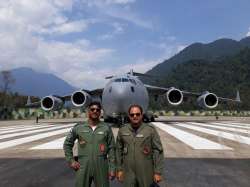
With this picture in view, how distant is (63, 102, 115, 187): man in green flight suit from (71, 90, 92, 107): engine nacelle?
20.5 meters

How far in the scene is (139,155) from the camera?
4.11 meters

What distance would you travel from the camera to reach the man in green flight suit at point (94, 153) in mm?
4258

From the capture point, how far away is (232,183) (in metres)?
6.18

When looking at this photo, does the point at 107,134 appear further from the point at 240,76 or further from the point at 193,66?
the point at 193,66

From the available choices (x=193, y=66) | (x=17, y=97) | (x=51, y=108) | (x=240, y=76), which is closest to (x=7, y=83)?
(x=17, y=97)

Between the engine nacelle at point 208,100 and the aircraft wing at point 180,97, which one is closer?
the aircraft wing at point 180,97

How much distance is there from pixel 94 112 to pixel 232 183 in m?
3.11

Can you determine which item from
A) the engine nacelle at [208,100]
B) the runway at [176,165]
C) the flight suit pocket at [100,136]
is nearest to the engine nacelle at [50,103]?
the engine nacelle at [208,100]

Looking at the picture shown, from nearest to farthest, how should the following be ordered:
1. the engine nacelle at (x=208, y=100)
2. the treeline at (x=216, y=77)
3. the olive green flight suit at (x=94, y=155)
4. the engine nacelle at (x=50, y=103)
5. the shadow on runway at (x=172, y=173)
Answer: the olive green flight suit at (x=94, y=155) < the shadow on runway at (x=172, y=173) < the engine nacelle at (x=208, y=100) < the engine nacelle at (x=50, y=103) < the treeline at (x=216, y=77)

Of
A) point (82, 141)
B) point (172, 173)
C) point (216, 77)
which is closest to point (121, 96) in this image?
point (172, 173)

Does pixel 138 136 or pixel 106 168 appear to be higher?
pixel 138 136

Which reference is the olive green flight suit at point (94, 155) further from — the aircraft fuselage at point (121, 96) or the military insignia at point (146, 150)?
the aircraft fuselage at point (121, 96)

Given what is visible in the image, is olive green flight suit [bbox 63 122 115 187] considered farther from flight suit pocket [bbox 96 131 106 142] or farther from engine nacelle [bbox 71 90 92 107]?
engine nacelle [bbox 71 90 92 107]

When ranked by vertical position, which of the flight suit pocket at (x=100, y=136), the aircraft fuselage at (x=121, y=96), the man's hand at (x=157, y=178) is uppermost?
the aircraft fuselage at (x=121, y=96)
